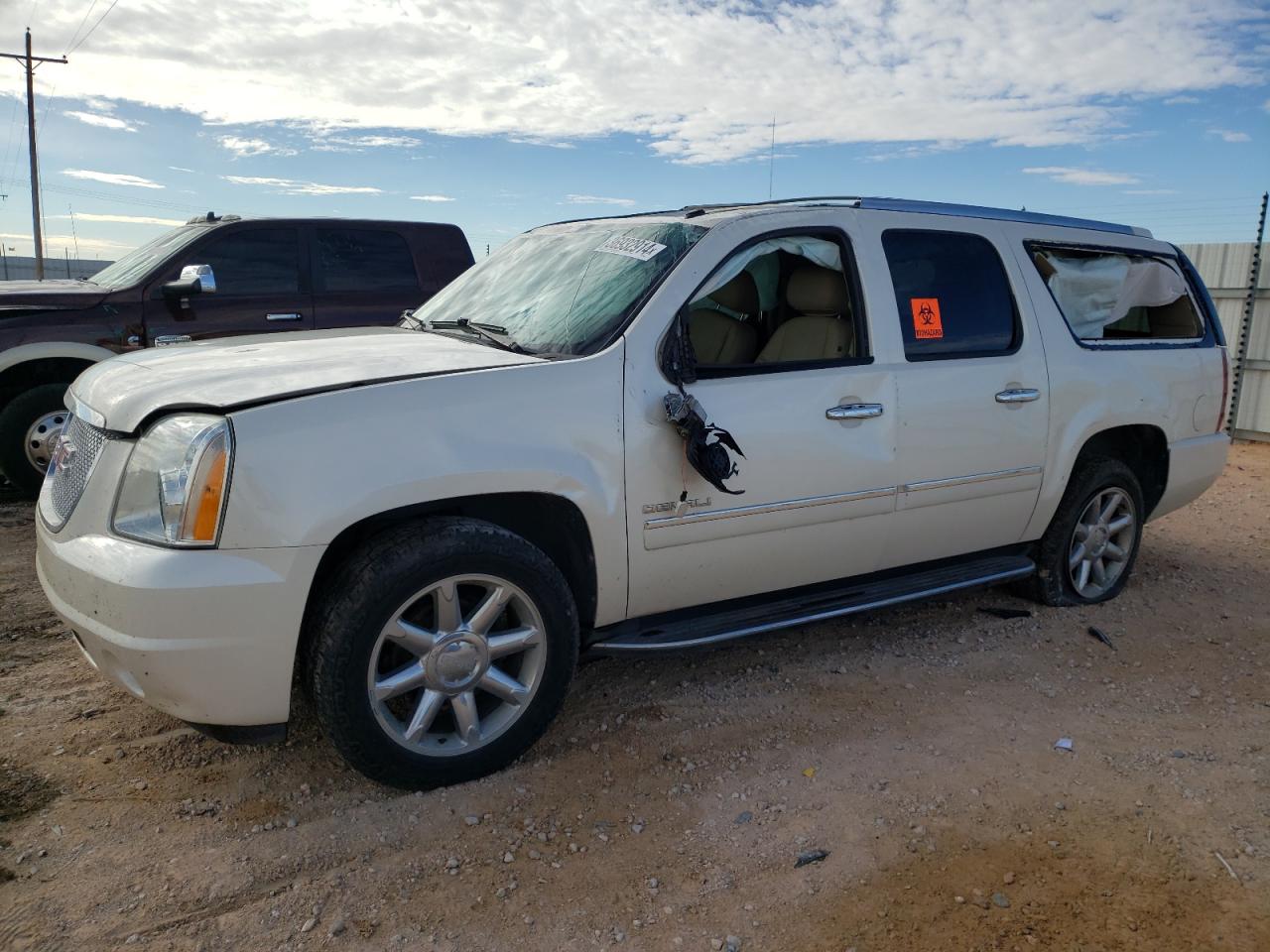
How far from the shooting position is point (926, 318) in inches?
160

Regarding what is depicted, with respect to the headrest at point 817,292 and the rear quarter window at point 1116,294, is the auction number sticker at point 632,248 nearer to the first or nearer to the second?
the headrest at point 817,292

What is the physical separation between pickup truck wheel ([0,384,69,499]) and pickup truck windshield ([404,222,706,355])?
11.3 feet

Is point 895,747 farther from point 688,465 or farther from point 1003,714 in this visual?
point 688,465

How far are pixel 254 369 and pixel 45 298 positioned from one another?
14.5ft

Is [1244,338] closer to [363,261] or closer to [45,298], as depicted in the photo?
[363,261]

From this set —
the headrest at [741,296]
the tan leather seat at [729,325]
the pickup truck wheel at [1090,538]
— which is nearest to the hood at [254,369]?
the tan leather seat at [729,325]

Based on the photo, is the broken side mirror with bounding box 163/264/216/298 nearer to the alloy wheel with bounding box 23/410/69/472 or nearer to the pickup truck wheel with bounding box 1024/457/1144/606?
the alloy wheel with bounding box 23/410/69/472

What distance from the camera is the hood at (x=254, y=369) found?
2.84 metres

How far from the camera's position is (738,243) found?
361cm

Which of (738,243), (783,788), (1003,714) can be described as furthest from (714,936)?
(738,243)

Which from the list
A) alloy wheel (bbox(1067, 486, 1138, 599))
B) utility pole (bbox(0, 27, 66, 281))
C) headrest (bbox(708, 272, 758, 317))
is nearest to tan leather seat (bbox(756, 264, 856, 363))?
headrest (bbox(708, 272, 758, 317))

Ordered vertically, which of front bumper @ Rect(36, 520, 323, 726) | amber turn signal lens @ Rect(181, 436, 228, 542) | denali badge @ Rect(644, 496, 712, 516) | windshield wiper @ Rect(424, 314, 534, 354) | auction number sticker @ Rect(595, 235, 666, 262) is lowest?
front bumper @ Rect(36, 520, 323, 726)

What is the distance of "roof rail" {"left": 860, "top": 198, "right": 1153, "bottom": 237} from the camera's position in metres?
4.11

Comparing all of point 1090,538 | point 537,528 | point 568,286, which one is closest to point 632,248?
point 568,286
